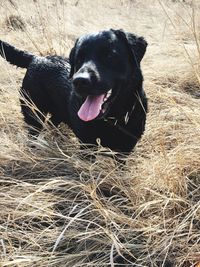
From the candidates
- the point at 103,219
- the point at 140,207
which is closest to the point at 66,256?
the point at 103,219

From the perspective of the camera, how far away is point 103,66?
278cm

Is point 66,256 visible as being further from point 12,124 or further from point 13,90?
point 13,90

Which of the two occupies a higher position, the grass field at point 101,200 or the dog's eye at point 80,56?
the dog's eye at point 80,56

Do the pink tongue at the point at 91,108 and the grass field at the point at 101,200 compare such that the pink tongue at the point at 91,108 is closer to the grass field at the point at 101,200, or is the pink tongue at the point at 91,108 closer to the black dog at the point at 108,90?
the black dog at the point at 108,90

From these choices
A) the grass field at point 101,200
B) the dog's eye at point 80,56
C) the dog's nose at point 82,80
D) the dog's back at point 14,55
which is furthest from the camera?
the dog's back at point 14,55

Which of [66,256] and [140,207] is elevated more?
[140,207]

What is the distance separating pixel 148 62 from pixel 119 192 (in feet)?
9.44

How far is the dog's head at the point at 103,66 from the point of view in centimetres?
263

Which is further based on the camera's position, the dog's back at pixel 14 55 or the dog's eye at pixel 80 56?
the dog's back at pixel 14 55

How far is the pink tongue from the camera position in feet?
8.84

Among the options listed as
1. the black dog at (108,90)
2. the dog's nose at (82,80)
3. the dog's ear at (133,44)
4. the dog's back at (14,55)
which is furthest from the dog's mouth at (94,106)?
the dog's back at (14,55)

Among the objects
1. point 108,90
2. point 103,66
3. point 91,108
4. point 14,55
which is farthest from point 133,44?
point 14,55

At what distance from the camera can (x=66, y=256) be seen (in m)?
2.30

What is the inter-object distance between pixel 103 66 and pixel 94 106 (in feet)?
0.81
